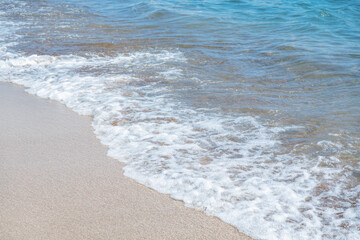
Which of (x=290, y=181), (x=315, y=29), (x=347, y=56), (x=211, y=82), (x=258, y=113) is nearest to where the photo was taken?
(x=290, y=181)

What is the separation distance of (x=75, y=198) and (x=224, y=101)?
2.55m

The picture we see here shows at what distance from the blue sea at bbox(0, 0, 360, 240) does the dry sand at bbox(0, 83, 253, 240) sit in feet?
0.57

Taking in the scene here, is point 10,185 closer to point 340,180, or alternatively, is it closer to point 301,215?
point 301,215

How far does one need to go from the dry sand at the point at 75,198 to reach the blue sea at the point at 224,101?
0.57ft

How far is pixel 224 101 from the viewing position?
5.00 metres

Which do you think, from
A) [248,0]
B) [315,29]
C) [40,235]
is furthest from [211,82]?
[248,0]

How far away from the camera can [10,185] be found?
3.11 meters

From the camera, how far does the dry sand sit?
262cm

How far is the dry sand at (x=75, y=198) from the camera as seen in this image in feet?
8.61

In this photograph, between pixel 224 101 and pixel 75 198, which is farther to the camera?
pixel 224 101

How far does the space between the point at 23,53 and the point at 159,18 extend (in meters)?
4.39

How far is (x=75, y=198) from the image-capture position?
2.98m

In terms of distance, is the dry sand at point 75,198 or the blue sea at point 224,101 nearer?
the dry sand at point 75,198

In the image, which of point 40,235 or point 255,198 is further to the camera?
point 255,198
